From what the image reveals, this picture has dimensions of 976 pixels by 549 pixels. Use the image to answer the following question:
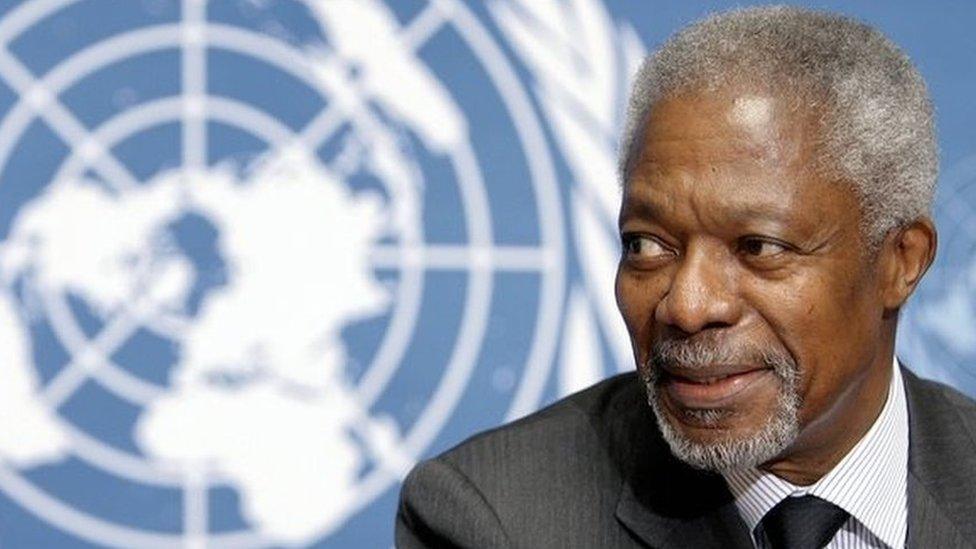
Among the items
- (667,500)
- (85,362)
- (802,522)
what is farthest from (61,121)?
(802,522)

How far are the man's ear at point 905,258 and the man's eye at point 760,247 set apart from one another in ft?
0.39

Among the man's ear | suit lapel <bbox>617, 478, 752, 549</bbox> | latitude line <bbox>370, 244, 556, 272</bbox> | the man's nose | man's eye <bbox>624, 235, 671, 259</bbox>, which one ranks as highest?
latitude line <bbox>370, 244, 556, 272</bbox>

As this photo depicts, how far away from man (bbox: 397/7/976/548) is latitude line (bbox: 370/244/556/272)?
2.09ft

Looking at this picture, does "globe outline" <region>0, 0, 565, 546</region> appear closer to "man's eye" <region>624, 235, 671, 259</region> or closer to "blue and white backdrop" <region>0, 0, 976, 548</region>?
"blue and white backdrop" <region>0, 0, 976, 548</region>

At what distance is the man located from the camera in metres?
1.24

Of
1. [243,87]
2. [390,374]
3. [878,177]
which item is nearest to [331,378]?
[390,374]

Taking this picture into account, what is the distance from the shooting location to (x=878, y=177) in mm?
1287

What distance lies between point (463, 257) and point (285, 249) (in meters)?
0.21

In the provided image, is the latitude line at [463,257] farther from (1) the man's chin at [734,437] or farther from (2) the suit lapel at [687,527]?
(1) the man's chin at [734,437]

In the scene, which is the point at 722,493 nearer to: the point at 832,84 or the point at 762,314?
the point at 762,314

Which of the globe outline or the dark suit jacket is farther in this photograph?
the globe outline

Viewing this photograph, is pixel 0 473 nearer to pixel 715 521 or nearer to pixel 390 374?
pixel 390 374

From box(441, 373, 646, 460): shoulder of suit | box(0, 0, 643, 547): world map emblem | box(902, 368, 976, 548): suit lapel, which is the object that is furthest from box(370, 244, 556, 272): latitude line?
box(902, 368, 976, 548): suit lapel

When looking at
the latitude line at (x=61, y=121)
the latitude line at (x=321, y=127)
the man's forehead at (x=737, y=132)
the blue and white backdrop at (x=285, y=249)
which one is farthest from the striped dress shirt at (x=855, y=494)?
Answer: the latitude line at (x=61, y=121)
